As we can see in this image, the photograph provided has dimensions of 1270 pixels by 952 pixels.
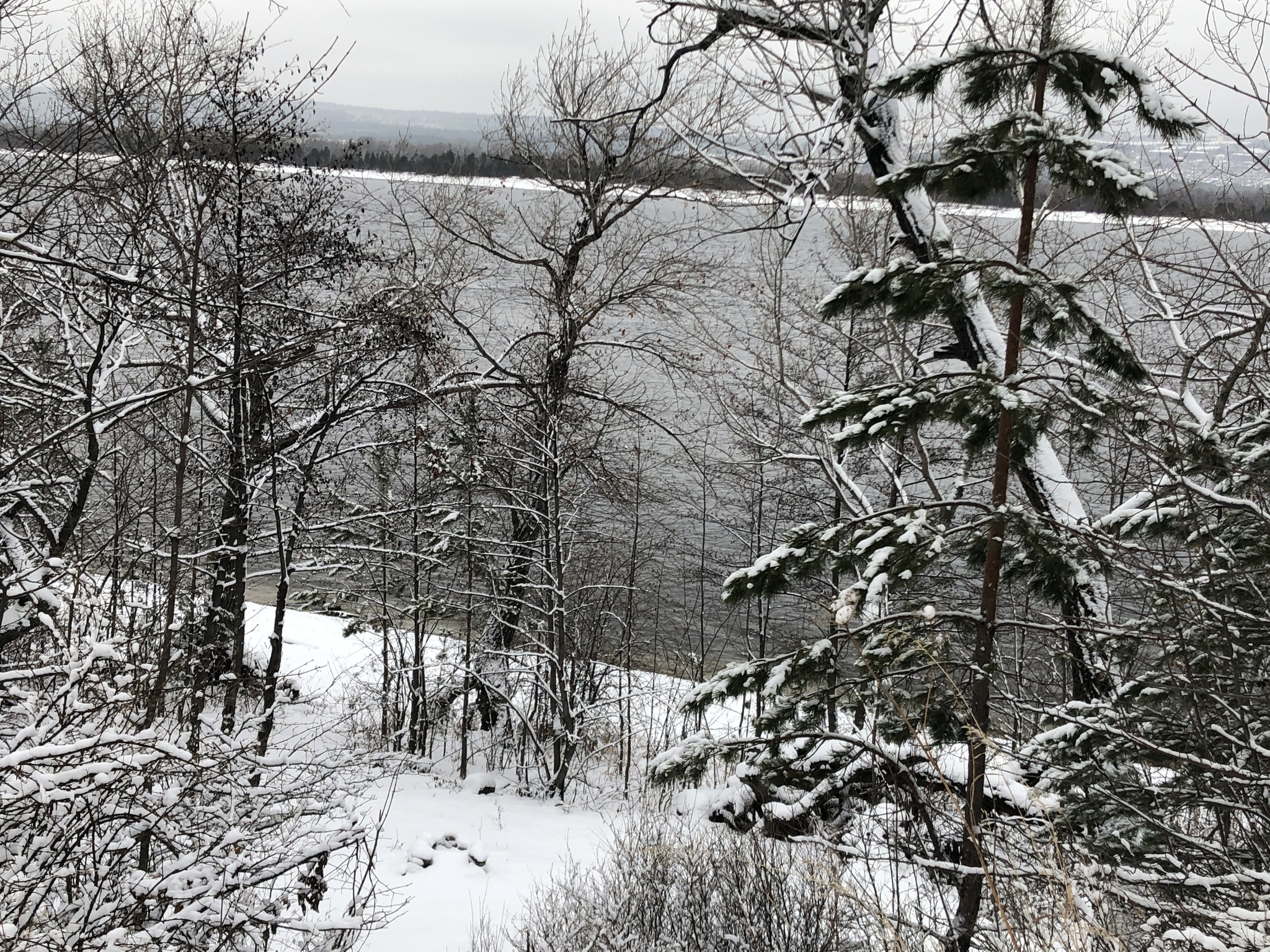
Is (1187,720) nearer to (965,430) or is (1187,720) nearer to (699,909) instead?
(965,430)

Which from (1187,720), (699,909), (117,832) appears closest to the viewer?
(117,832)

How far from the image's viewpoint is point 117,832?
14.8 ft

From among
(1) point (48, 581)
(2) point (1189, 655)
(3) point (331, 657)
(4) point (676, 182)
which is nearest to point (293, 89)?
(4) point (676, 182)

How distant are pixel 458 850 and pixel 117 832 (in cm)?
548

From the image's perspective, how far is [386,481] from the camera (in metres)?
16.0

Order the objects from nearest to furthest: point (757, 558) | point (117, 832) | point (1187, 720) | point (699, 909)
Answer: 1. point (117, 832)
2. point (1187, 720)
3. point (699, 909)
4. point (757, 558)

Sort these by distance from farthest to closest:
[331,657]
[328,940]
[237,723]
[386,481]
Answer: [331,657]
[386,481]
[237,723]
[328,940]

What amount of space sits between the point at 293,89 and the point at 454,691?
371 inches

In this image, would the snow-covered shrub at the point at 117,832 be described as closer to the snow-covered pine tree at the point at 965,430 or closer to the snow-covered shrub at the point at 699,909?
the snow-covered shrub at the point at 699,909

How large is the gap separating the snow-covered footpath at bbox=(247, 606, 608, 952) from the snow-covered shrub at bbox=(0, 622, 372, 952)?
0.94 meters

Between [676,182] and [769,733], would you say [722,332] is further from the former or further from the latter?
[769,733]

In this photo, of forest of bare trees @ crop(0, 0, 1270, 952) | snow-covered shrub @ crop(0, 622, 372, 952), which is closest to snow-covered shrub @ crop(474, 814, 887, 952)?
forest of bare trees @ crop(0, 0, 1270, 952)

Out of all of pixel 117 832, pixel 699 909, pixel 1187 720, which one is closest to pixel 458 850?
pixel 699 909

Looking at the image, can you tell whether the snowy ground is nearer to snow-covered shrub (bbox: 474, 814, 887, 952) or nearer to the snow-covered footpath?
the snow-covered footpath
